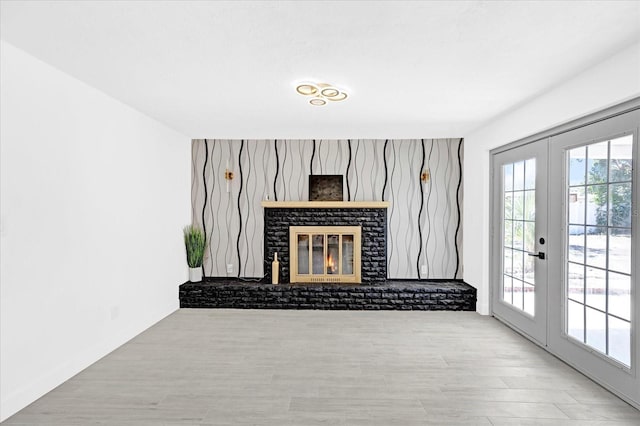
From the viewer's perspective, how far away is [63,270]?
2.89m

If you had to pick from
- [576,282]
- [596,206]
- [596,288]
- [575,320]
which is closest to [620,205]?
[596,206]

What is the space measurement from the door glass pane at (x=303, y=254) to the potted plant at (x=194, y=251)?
1395 millimetres

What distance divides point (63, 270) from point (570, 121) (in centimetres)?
423

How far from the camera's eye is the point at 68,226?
295cm

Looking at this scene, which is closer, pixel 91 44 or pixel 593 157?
pixel 91 44

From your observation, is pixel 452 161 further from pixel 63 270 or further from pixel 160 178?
pixel 63 270

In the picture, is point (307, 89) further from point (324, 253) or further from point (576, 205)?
point (324, 253)

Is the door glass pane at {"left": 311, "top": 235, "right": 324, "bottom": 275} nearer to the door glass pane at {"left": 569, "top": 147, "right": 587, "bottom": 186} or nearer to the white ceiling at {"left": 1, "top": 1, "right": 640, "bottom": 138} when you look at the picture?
the white ceiling at {"left": 1, "top": 1, "right": 640, "bottom": 138}

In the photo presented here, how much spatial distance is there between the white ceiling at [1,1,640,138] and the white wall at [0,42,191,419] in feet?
0.94

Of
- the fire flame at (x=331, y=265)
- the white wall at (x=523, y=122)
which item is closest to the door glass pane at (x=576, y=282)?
the white wall at (x=523, y=122)

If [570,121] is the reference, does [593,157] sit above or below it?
below

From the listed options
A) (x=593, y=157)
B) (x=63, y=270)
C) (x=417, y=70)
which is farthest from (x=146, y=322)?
(x=593, y=157)

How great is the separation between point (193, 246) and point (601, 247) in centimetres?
458

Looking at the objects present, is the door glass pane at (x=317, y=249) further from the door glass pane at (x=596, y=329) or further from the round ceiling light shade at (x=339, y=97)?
the door glass pane at (x=596, y=329)
